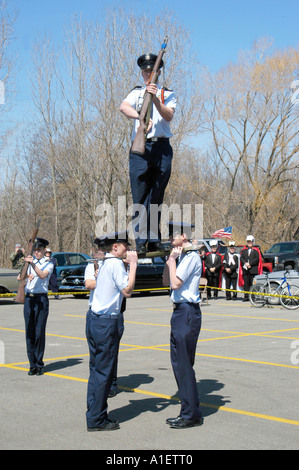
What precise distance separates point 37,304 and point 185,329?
3.93m

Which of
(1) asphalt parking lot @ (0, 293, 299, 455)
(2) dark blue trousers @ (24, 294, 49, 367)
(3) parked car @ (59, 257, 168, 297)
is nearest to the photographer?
(1) asphalt parking lot @ (0, 293, 299, 455)

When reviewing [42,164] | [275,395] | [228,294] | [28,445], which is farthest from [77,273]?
[42,164]

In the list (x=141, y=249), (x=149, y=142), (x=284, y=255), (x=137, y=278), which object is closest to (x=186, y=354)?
(x=141, y=249)

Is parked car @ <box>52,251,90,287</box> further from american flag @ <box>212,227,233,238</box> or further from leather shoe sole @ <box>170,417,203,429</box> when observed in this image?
leather shoe sole @ <box>170,417,203,429</box>

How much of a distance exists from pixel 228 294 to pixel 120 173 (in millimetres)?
12840

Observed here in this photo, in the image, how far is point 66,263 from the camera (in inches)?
977

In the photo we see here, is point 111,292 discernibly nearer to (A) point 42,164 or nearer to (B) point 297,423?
(B) point 297,423

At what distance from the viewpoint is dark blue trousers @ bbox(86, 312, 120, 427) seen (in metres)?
6.00

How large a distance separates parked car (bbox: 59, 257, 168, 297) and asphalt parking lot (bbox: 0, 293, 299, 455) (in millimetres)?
8028

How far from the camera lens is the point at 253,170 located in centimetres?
4244

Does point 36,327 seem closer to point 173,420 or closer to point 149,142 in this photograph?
point 173,420

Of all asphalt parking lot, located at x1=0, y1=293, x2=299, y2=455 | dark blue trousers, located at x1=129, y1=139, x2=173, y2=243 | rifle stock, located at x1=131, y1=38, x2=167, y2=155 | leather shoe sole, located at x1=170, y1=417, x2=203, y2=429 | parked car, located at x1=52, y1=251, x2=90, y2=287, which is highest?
rifle stock, located at x1=131, y1=38, x2=167, y2=155

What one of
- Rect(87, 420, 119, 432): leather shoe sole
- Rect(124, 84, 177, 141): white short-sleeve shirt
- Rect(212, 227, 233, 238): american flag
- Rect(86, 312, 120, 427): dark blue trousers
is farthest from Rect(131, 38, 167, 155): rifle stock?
Rect(212, 227, 233, 238): american flag

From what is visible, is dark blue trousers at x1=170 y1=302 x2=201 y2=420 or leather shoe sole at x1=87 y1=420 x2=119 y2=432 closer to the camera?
leather shoe sole at x1=87 y1=420 x2=119 y2=432
